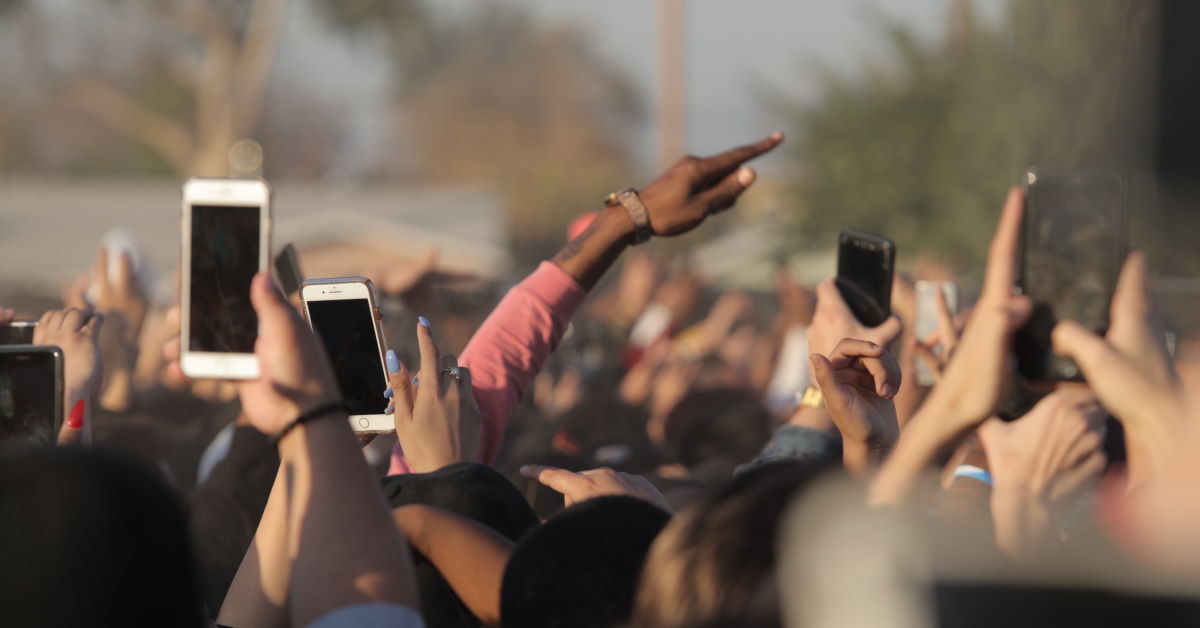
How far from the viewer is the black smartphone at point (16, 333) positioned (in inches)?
127

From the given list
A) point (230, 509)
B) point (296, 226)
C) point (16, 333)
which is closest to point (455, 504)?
point (16, 333)

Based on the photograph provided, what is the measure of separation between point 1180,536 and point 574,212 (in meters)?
45.6

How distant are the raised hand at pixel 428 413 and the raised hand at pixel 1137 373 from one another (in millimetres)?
1215

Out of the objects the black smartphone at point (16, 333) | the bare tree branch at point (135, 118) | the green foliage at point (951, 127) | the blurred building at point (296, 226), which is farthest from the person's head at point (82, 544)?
the bare tree branch at point (135, 118)

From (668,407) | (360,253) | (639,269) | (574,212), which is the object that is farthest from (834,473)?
(574,212)

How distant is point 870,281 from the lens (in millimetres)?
3186

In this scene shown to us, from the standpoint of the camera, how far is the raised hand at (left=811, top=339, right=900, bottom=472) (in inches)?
96.0

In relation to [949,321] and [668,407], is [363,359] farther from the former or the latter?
[668,407]

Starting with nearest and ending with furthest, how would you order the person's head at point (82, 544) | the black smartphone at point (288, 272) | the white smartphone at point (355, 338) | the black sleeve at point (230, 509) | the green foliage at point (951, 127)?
the person's head at point (82, 544) < the white smartphone at point (355, 338) < the black sleeve at point (230, 509) < the black smartphone at point (288, 272) < the green foliage at point (951, 127)

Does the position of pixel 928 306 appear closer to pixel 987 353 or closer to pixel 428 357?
pixel 428 357

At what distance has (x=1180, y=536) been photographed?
180cm

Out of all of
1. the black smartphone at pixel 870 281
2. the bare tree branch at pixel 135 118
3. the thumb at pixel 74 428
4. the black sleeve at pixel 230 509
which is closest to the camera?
the thumb at pixel 74 428

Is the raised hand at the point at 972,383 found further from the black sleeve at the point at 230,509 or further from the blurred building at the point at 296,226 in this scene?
the blurred building at the point at 296,226

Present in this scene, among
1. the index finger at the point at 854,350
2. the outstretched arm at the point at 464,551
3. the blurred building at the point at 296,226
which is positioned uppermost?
the index finger at the point at 854,350
